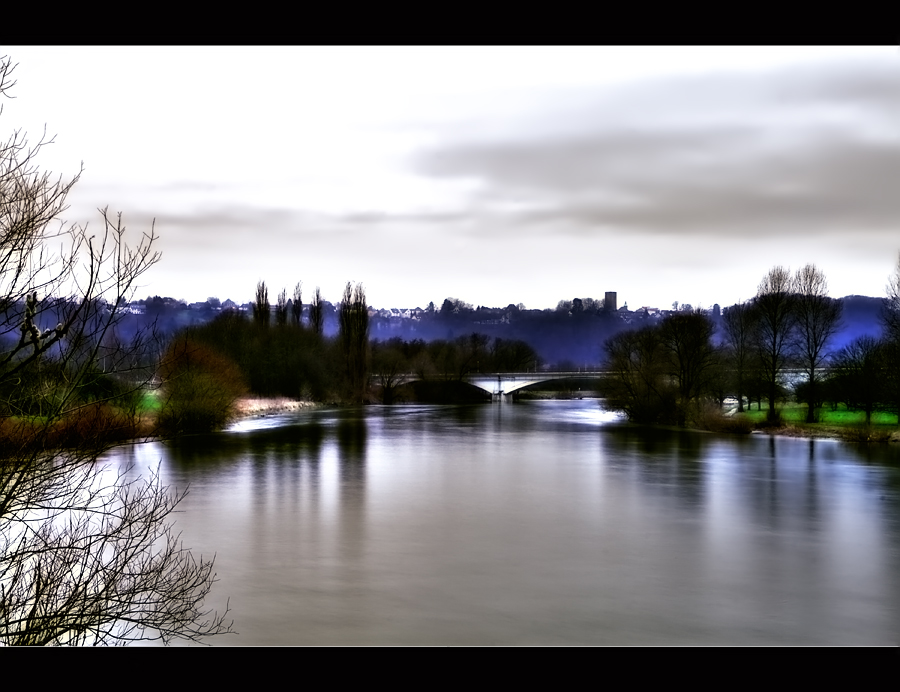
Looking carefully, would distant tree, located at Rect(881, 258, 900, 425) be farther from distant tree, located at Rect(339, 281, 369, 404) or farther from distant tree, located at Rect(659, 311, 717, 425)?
distant tree, located at Rect(339, 281, 369, 404)

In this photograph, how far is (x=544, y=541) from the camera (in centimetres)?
794

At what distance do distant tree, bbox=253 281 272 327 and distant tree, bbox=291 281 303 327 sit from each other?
114 centimetres

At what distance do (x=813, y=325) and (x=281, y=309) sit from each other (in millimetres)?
20311

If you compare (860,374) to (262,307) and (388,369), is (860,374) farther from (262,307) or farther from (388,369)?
(262,307)

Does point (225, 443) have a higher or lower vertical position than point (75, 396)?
lower

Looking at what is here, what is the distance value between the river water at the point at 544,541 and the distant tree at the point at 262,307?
1489 cm

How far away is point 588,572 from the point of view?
6.68 meters

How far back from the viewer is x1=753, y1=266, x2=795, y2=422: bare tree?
64.6 feet

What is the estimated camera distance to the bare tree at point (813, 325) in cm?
1934

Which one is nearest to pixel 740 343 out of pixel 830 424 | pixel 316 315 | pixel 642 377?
pixel 642 377

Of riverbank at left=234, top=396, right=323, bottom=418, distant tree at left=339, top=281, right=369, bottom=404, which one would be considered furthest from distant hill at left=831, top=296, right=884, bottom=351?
distant tree at left=339, top=281, right=369, bottom=404

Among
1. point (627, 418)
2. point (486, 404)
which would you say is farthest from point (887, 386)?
point (486, 404)
